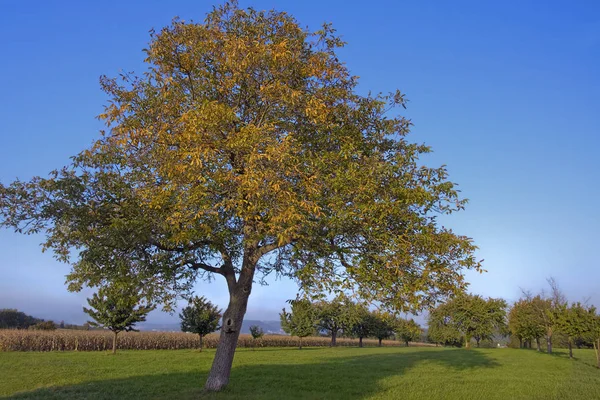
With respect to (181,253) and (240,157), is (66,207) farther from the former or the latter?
(240,157)

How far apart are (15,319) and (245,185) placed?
91.9 metres

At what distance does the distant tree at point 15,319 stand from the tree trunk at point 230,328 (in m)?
81.3

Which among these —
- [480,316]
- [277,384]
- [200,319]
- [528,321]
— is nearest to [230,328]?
[277,384]

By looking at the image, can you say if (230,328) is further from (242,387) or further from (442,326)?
(442,326)

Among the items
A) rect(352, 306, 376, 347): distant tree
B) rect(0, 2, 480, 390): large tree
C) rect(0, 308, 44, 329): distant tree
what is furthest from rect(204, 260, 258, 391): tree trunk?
rect(0, 308, 44, 329): distant tree

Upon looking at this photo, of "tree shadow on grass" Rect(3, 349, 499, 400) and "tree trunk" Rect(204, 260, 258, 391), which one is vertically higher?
"tree trunk" Rect(204, 260, 258, 391)

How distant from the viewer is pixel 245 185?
33.9ft

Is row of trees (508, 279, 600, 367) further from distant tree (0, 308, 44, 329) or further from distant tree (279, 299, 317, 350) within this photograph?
distant tree (0, 308, 44, 329)

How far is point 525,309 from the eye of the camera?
62031mm

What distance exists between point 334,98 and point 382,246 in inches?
197

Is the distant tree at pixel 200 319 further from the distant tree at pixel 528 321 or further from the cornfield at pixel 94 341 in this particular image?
the distant tree at pixel 528 321

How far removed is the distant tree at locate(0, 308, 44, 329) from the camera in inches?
3139

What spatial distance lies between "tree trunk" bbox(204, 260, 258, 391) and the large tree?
50 mm

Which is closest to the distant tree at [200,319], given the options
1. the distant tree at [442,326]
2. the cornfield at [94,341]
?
the cornfield at [94,341]
